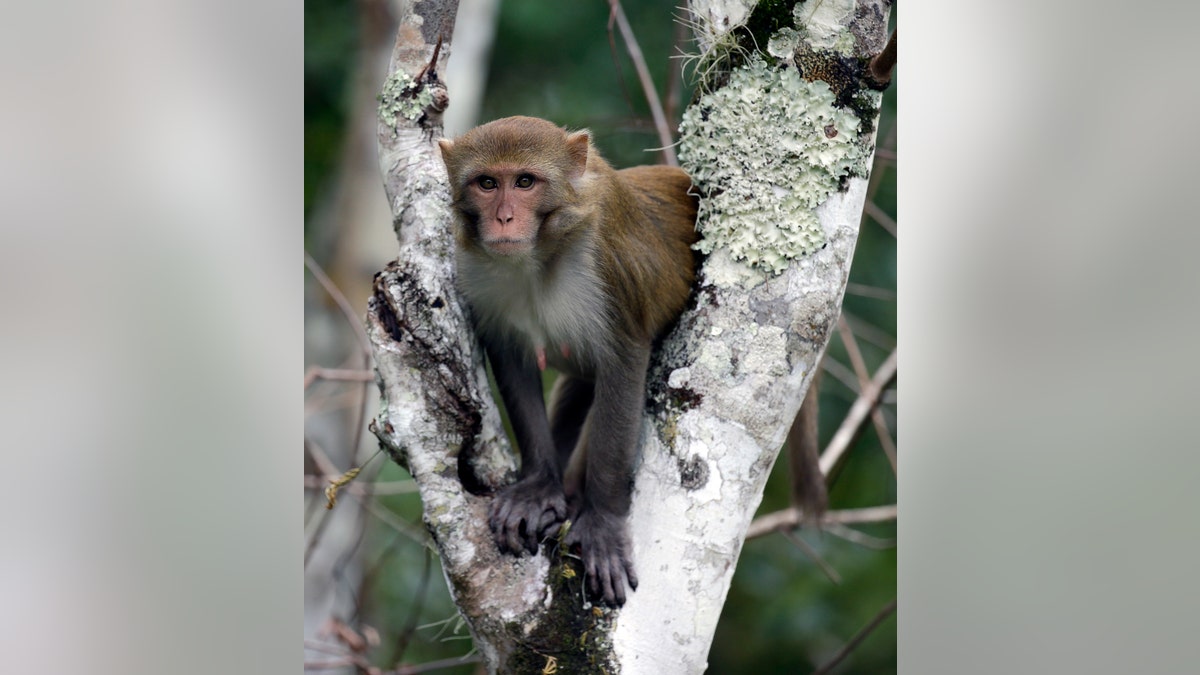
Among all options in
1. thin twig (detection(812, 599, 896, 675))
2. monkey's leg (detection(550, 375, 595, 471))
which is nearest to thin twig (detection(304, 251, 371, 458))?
monkey's leg (detection(550, 375, 595, 471))

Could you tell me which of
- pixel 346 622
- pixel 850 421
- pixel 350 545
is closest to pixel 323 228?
pixel 350 545

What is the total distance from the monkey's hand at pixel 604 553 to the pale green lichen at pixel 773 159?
0.77 metres

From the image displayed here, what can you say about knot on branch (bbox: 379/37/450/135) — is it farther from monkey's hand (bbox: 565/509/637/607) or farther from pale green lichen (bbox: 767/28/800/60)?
monkey's hand (bbox: 565/509/637/607)

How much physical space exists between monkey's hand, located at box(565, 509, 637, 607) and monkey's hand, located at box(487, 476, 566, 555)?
0.07m

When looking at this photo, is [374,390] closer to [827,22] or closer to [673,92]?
[673,92]

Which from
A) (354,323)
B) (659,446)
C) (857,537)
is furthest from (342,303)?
(857,537)

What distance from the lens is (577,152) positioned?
2.67m

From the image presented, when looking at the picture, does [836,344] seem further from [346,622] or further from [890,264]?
[346,622]

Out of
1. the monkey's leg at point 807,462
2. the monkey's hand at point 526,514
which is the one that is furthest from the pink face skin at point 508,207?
the monkey's leg at point 807,462

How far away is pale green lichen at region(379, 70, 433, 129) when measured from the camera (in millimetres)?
2627

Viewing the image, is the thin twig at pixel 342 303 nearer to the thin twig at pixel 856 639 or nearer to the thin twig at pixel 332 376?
the thin twig at pixel 332 376
